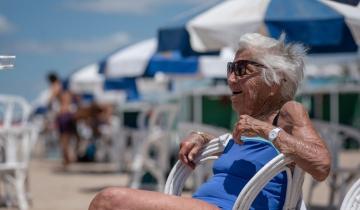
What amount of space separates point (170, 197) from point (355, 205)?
64 centimetres

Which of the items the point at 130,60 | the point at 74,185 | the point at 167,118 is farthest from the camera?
the point at 74,185

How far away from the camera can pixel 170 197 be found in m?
2.69

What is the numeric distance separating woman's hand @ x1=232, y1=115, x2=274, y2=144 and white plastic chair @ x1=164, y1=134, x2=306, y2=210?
13 centimetres

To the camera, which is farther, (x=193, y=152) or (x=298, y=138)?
(x=193, y=152)

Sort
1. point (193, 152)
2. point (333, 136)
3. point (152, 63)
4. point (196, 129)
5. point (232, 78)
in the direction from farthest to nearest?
point (152, 63)
point (196, 129)
point (333, 136)
point (193, 152)
point (232, 78)

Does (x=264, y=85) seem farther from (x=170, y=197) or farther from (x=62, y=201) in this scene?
(x=62, y=201)

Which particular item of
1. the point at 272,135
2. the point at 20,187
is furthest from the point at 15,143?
the point at 272,135

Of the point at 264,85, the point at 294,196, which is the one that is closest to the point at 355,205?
the point at 294,196

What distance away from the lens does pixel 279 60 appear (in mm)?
2939

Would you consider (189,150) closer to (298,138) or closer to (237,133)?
(237,133)

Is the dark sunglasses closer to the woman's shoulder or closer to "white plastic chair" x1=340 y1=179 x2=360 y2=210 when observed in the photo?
the woman's shoulder

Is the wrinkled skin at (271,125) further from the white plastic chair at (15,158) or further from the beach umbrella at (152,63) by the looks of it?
the beach umbrella at (152,63)

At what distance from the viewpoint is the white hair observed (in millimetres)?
2941

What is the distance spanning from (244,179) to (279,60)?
0.48m
